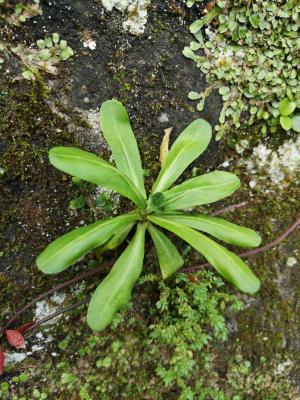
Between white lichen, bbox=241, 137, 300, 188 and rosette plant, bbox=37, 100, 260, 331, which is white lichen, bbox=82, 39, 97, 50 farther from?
white lichen, bbox=241, 137, 300, 188

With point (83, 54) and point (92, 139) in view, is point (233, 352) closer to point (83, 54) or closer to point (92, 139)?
point (92, 139)

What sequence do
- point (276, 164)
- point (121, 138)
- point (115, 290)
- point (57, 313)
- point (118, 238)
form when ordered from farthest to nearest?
point (276, 164), point (57, 313), point (118, 238), point (121, 138), point (115, 290)

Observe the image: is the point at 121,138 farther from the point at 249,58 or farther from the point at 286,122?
the point at 286,122

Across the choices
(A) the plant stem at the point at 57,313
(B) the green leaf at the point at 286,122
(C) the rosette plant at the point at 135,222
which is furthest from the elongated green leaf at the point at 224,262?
(B) the green leaf at the point at 286,122

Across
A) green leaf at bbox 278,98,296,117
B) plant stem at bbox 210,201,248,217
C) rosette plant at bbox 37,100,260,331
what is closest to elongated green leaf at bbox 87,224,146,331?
rosette plant at bbox 37,100,260,331

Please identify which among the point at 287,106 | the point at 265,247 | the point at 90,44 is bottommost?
the point at 265,247

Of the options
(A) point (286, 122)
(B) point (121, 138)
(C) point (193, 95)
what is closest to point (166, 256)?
(B) point (121, 138)
